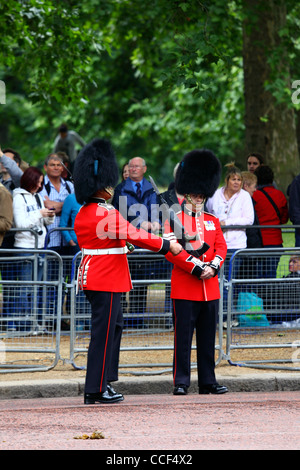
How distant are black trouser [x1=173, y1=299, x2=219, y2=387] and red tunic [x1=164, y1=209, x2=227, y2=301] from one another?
0.27 feet

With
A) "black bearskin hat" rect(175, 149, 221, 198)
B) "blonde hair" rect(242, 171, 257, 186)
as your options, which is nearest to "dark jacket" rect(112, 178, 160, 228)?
"blonde hair" rect(242, 171, 257, 186)

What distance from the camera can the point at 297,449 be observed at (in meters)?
5.86

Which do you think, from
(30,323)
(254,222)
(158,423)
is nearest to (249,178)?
(254,222)

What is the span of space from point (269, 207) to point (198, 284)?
380 centimetres

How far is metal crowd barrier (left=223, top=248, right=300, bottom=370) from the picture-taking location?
376 inches

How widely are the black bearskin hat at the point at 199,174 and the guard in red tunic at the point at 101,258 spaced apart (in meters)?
0.83

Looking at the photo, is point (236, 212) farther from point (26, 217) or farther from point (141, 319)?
point (26, 217)

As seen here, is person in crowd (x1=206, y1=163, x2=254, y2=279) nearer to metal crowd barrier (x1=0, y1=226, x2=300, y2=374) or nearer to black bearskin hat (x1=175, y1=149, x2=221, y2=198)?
metal crowd barrier (x1=0, y1=226, x2=300, y2=374)

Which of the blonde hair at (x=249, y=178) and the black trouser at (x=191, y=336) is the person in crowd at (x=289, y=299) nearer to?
the black trouser at (x=191, y=336)

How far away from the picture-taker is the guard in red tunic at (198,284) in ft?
26.9

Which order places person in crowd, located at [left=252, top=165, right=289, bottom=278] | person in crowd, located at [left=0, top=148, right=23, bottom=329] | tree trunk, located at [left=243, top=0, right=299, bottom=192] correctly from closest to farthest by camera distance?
1. person in crowd, located at [left=0, top=148, right=23, bottom=329]
2. person in crowd, located at [left=252, top=165, right=289, bottom=278]
3. tree trunk, located at [left=243, top=0, right=299, bottom=192]

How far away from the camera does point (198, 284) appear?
821 centimetres

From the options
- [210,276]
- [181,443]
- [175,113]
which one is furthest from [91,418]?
[175,113]

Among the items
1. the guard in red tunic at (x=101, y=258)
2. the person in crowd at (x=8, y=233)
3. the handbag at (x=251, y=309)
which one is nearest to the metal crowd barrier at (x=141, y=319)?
the handbag at (x=251, y=309)
